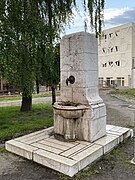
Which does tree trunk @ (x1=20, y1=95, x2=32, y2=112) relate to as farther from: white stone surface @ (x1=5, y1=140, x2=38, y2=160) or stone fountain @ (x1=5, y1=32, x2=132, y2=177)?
white stone surface @ (x1=5, y1=140, x2=38, y2=160)

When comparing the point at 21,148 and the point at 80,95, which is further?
the point at 80,95

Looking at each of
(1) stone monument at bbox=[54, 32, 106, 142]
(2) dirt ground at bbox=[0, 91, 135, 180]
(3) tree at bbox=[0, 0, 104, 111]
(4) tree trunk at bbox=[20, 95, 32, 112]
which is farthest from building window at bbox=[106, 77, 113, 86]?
(2) dirt ground at bbox=[0, 91, 135, 180]

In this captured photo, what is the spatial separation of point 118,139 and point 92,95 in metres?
1.20

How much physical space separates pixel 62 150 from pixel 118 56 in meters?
34.5

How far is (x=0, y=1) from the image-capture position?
5004 mm

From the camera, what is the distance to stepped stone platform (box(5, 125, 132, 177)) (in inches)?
137

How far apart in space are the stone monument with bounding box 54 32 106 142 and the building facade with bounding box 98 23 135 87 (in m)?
28.7

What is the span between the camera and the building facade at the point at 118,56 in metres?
34.2

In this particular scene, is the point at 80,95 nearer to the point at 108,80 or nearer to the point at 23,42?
the point at 23,42

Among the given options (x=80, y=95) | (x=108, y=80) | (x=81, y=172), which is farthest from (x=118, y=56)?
(x=81, y=172)

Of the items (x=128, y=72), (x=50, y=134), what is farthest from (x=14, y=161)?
(x=128, y=72)

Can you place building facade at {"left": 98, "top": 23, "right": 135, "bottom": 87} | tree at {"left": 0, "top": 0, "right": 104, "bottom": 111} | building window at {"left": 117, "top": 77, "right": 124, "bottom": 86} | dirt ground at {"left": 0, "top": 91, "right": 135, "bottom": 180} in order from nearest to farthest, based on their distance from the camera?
dirt ground at {"left": 0, "top": 91, "right": 135, "bottom": 180} < tree at {"left": 0, "top": 0, "right": 104, "bottom": 111} < building facade at {"left": 98, "top": 23, "right": 135, "bottom": 87} < building window at {"left": 117, "top": 77, "right": 124, "bottom": 86}

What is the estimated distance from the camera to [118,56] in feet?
120

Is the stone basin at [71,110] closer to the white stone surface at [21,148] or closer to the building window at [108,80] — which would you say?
the white stone surface at [21,148]
